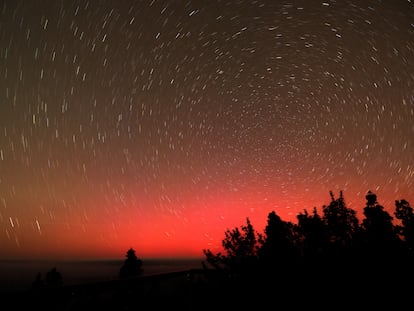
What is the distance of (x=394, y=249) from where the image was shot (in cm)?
314

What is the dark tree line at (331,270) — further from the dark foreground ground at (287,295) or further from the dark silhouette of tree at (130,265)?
the dark silhouette of tree at (130,265)

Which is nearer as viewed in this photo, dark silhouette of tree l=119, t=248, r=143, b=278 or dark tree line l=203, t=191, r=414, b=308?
dark tree line l=203, t=191, r=414, b=308

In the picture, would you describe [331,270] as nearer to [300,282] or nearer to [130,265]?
[300,282]

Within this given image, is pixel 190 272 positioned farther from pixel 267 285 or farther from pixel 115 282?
pixel 267 285

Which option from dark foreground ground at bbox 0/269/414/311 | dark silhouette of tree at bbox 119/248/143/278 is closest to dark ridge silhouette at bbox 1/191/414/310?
dark foreground ground at bbox 0/269/414/311

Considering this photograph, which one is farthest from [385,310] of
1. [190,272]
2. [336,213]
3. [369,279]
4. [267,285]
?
[336,213]

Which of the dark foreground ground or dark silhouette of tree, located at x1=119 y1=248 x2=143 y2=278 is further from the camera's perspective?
dark silhouette of tree, located at x1=119 y1=248 x2=143 y2=278

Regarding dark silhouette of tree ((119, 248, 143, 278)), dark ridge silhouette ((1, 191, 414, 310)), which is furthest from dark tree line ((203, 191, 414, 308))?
dark silhouette of tree ((119, 248, 143, 278))

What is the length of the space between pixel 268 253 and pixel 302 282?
566 mm

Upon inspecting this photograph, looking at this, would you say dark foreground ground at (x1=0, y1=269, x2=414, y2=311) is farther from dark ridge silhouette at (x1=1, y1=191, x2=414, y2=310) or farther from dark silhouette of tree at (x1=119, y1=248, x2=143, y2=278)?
dark silhouette of tree at (x1=119, y1=248, x2=143, y2=278)

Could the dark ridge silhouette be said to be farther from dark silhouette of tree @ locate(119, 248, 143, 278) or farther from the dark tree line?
dark silhouette of tree @ locate(119, 248, 143, 278)

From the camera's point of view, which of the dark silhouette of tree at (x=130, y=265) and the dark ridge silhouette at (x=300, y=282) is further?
the dark silhouette of tree at (x=130, y=265)

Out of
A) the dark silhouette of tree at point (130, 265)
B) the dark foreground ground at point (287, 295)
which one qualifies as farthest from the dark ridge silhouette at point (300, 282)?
the dark silhouette of tree at point (130, 265)

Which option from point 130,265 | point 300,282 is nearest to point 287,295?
point 300,282
